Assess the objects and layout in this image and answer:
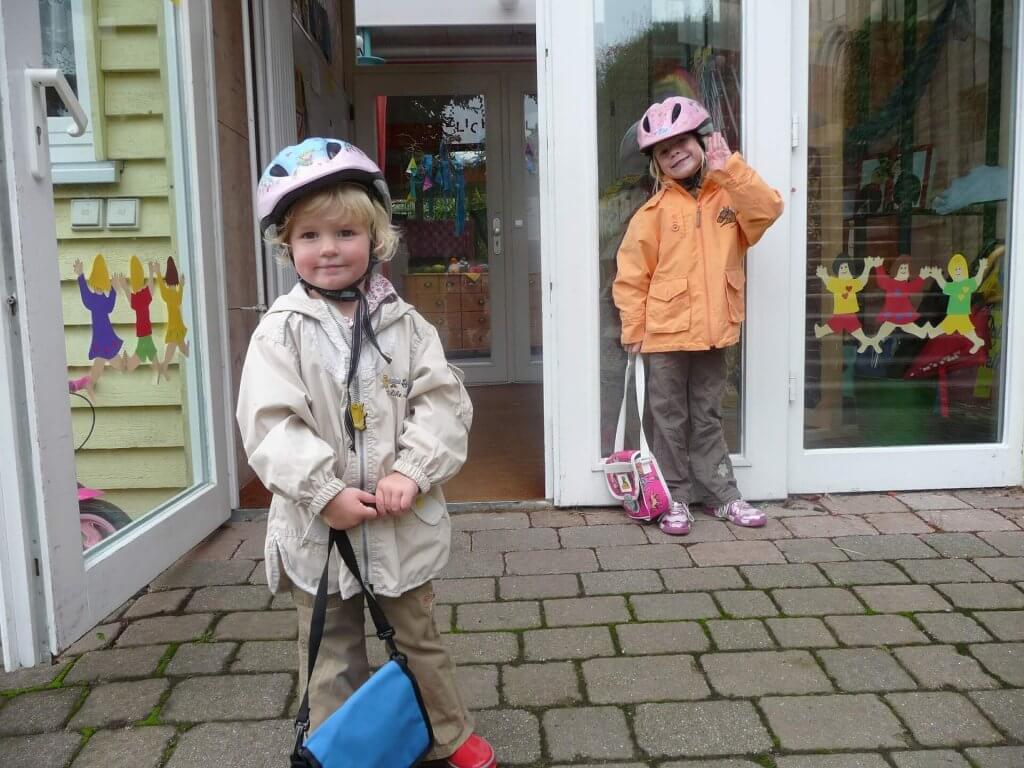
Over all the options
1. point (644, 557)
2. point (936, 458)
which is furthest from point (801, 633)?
point (936, 458)

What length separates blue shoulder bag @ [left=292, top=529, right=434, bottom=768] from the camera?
1524 millimetres

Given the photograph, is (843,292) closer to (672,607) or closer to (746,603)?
(746,603)

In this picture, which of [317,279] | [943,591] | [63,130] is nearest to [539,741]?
[317,279]

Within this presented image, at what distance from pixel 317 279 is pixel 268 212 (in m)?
0.16

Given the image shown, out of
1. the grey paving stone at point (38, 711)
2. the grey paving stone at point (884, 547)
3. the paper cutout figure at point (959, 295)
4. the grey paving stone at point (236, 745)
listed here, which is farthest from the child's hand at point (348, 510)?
the paper cutout figure at point (959, 295)

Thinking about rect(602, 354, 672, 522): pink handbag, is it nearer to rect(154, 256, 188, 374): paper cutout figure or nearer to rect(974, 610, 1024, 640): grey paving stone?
rect(974, 610, 1024, 640): grey paving stone

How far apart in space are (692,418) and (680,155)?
1040 mm

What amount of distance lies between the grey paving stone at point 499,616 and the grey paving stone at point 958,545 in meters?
1.50

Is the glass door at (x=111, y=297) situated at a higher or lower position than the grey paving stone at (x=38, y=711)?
higher

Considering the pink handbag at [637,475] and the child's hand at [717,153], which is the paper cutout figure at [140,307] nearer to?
the pink handbag at [637,475]

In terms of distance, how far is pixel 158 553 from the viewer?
117 inches

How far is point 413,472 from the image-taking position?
1664 mm

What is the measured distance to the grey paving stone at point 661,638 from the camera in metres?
2.38

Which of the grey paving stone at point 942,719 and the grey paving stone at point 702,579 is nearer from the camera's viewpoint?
the grey paving stone at point 942,719
